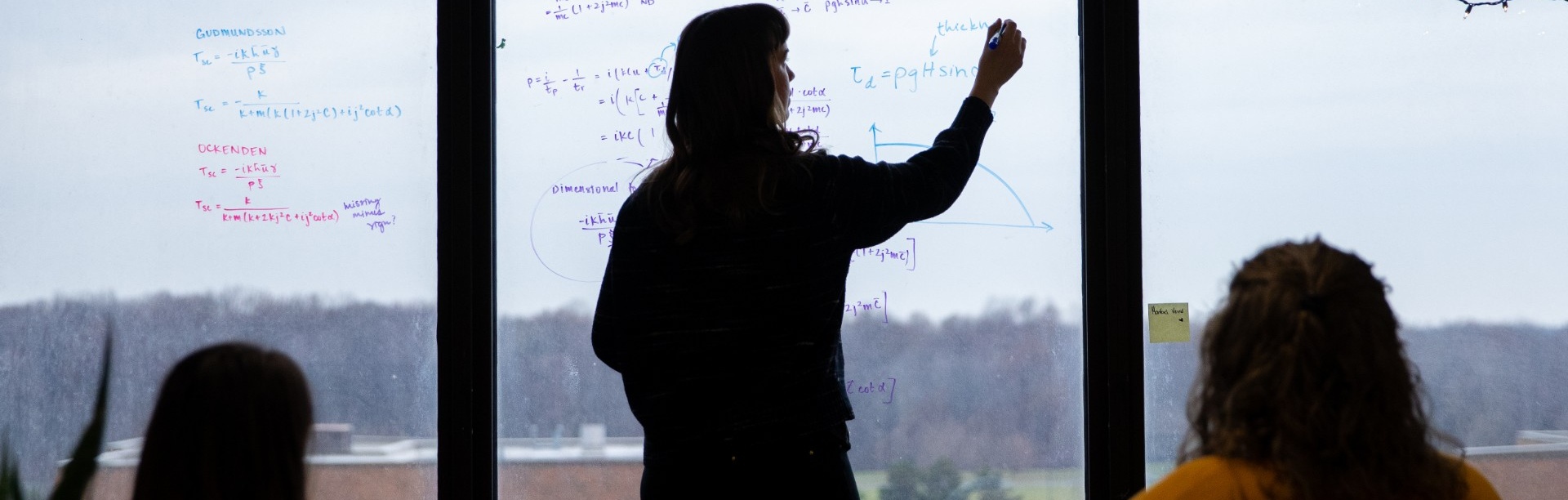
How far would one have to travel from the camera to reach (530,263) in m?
2.39

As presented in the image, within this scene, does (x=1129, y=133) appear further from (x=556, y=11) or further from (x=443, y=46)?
(x=443, y=46)

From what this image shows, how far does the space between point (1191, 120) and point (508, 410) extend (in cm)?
143

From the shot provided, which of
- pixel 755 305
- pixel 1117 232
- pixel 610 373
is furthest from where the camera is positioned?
pixel 610 373

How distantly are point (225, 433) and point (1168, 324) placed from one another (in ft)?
5.61

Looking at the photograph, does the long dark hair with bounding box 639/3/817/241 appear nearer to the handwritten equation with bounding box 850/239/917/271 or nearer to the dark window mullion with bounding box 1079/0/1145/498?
the handwritten equation with bounding box 850/239/917/271

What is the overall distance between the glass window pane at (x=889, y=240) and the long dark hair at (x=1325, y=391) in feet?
3.95

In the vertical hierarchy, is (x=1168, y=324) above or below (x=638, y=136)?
below

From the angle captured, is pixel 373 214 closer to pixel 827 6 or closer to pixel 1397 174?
pixel 827 6

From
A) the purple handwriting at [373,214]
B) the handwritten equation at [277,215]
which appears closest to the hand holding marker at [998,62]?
the purple handwriting at [373,214]

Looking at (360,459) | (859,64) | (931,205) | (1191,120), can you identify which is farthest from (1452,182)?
(360,459)

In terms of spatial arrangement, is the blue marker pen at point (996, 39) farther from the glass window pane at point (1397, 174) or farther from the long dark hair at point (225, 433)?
the long dark hair at point (225, 433)

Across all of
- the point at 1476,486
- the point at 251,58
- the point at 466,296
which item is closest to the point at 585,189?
the point at 466,296

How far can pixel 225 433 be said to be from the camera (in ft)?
3.54

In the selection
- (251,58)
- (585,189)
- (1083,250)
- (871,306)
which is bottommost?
(871,306)
